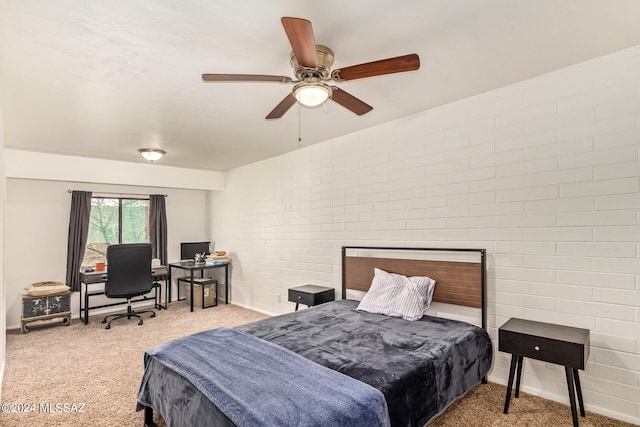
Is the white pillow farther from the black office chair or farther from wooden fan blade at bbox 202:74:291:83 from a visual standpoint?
the black office chair

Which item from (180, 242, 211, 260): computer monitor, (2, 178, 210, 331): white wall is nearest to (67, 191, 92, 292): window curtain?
(2, 178, 210, 331): white wall

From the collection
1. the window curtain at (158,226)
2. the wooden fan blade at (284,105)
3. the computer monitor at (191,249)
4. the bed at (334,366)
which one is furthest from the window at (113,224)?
the wooden fan blade at (284,105)

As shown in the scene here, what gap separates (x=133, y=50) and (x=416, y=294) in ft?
9.43

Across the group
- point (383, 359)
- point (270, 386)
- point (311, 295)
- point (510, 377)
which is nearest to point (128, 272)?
point (311, 295)

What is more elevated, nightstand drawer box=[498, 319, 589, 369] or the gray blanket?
nightstand drawer box=[498, 319, 589, 369]

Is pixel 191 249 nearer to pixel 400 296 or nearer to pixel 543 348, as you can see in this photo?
pixel 400 296

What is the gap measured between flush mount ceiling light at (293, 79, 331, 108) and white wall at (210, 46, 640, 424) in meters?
1.62

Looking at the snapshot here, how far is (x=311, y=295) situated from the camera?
3914 millimetres

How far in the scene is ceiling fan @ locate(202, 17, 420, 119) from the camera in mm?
1611

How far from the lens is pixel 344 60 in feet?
7.57

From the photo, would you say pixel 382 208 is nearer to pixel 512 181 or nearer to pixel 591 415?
pixel 512 181

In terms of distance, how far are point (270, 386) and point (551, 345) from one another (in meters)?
1.80

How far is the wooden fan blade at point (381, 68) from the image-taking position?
1794mm

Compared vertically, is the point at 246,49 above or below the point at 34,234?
above
